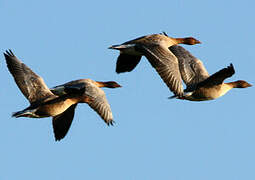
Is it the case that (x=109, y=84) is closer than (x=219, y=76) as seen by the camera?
No

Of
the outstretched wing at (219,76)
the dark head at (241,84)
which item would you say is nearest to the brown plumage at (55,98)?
the outstretched wing at (219,76)

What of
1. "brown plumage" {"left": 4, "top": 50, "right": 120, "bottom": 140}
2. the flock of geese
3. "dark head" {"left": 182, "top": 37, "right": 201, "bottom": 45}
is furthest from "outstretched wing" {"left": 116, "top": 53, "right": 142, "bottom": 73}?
"dark head" {"left": 182, "top": 37, "right": 201, "bottom": 45}

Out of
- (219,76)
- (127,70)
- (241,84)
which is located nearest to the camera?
(219,76)

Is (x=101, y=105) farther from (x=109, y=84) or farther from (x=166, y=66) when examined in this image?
(x=109, y=84)

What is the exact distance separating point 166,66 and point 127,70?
3.57 m

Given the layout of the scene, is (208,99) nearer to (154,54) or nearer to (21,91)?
(154,54)

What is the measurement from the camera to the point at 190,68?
20859 mm

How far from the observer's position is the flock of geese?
1839 centimetres

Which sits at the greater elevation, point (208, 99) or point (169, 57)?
point (169, 57)

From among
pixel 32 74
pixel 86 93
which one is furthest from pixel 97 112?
pixel 32 74

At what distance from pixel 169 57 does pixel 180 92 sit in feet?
3.85

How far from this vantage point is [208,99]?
19.9 m

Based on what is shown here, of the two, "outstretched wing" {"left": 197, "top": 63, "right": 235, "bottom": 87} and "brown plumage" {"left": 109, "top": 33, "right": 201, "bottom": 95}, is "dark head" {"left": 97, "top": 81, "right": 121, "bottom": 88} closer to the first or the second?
"brown plumage" {"left": 109, "top": 33, "right": 201, "bottom": 95}

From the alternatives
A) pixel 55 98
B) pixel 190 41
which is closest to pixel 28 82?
pixel 55 98
